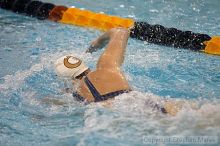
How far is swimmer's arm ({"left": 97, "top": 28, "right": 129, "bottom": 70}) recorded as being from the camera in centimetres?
351

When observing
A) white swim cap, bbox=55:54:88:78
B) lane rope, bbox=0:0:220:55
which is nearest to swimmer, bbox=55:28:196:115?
white swim cap, bbox=55:54:88:78

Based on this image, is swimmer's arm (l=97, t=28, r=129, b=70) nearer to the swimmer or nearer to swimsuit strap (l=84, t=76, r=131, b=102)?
the swimmer

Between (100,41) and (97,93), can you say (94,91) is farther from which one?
(100,41)

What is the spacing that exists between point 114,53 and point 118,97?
476 mm

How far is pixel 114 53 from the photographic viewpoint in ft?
11.7

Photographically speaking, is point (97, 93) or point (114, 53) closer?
point (97, 93)

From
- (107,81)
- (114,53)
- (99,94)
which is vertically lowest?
(99,94)

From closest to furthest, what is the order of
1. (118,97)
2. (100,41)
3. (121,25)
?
(118,97) → (100,41) → (121,25)

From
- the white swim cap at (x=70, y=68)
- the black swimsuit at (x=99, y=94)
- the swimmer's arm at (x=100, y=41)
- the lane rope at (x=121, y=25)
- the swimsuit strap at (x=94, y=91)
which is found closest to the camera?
the black swimsuit at (x=99, y=94)

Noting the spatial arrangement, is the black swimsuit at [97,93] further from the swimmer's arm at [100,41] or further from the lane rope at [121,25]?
the lane rope at [121,25]

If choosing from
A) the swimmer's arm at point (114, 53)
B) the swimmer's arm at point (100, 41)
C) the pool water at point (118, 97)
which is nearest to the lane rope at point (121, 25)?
the pool water at point (118, 97)

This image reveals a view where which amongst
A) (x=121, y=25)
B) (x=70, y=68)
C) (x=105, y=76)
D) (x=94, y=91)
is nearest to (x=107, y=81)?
(x=105, y=76)

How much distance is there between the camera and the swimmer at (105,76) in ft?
11.1

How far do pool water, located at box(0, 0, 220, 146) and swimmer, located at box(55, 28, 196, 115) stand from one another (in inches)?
3.5
